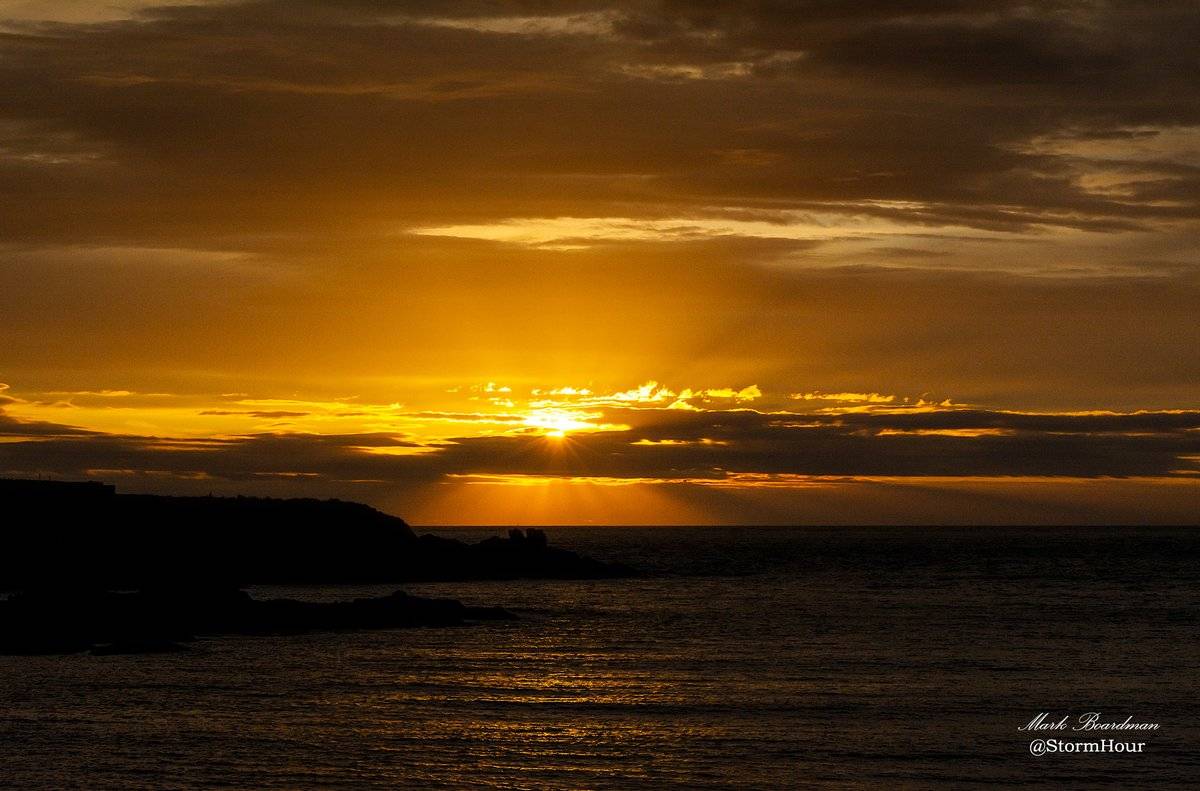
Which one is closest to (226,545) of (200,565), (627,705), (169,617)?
(200,565)

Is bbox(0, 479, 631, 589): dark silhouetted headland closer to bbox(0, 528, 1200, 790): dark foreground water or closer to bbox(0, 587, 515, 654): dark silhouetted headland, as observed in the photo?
bbox(0, 587, 515, 654): dark silhouetted headland

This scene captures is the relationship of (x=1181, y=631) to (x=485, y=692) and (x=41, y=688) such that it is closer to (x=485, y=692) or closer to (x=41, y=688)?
(x=485, y=692)

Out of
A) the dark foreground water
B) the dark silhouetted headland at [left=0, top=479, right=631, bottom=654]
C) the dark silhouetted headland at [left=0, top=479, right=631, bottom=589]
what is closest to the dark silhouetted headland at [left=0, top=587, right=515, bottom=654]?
the dark silhouetted headland at [left=0, top=479, right=631, bottom=654]

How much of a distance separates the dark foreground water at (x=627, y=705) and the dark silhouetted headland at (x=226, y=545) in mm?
40380

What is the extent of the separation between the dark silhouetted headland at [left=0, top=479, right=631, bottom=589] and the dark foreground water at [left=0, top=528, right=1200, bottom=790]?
40.4m

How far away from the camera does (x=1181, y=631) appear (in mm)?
67625

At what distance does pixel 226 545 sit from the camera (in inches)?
4456

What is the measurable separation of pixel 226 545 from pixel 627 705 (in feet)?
253

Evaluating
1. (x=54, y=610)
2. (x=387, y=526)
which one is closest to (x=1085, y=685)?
(x=54, y=610)

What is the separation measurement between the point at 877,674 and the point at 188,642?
30157 millimetres

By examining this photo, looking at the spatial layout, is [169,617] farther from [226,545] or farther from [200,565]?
[226,545]

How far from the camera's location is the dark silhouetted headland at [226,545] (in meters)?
99.2

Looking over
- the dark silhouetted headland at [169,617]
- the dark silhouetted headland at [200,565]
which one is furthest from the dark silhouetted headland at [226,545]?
the dark silhouetted headland at [169,617]

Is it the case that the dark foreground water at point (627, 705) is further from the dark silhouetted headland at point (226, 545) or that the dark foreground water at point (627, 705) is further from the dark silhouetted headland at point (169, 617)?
the dark silhouetted headland at point (226, 545)
